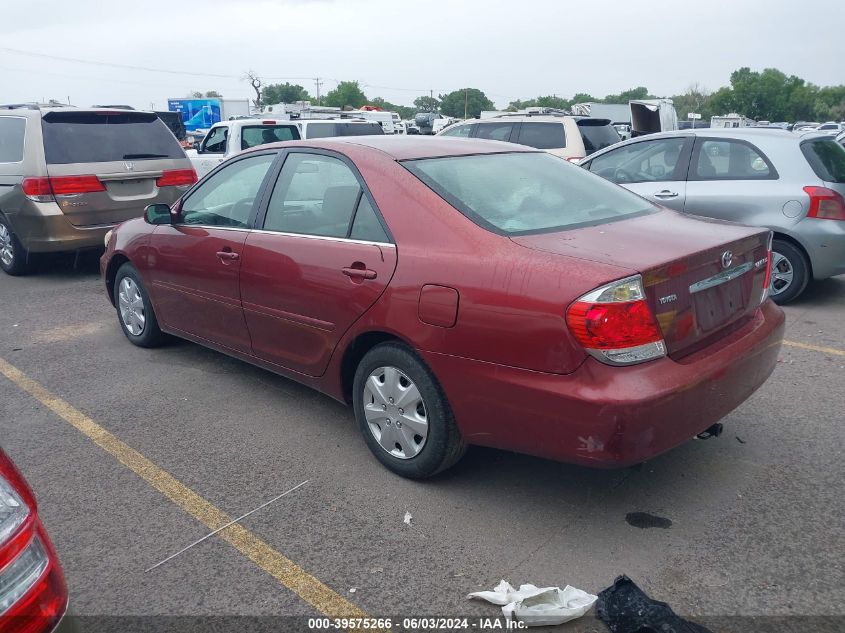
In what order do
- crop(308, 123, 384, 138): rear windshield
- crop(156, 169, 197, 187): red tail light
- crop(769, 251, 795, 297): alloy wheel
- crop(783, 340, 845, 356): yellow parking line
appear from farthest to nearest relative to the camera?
crop(308, 123, 384, 138): rear windshield < crop(156, 169, 197, 187): red tail light < crop(769, 251, 795, 297): alloy wheel < crop(783, 340, 845, 356): yellow parking line

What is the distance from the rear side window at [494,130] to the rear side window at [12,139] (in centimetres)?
642

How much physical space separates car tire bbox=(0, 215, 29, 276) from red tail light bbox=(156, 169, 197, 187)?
1.68 m

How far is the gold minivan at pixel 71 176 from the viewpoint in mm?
7738

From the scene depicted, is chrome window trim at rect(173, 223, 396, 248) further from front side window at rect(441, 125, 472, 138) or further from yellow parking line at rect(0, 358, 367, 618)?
front side window at rect(441, 125, 472, 138)

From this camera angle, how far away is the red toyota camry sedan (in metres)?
2.88

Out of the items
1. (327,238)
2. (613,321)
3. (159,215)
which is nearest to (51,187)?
(159,215)

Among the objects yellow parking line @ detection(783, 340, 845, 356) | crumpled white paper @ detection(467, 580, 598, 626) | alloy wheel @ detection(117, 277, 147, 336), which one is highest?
alloy wheel @ detection(117, 277, 147, 336)

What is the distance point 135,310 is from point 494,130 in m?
7.50

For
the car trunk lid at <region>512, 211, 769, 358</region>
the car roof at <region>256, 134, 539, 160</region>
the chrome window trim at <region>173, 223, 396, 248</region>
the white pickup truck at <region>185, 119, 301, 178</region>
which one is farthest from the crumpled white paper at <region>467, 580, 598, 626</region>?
the white pickup truck at <region>185, 119, 301, 178</region>

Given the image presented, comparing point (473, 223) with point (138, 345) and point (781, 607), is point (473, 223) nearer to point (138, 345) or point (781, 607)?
point (781, 607)

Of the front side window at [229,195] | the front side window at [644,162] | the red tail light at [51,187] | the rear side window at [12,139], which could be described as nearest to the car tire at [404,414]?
the front side window at [229,195]

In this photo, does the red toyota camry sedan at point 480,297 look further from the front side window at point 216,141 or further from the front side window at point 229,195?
the front side window at point 216,141

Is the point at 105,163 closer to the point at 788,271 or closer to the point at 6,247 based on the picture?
the point at 6,247

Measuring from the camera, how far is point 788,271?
21.6ft
